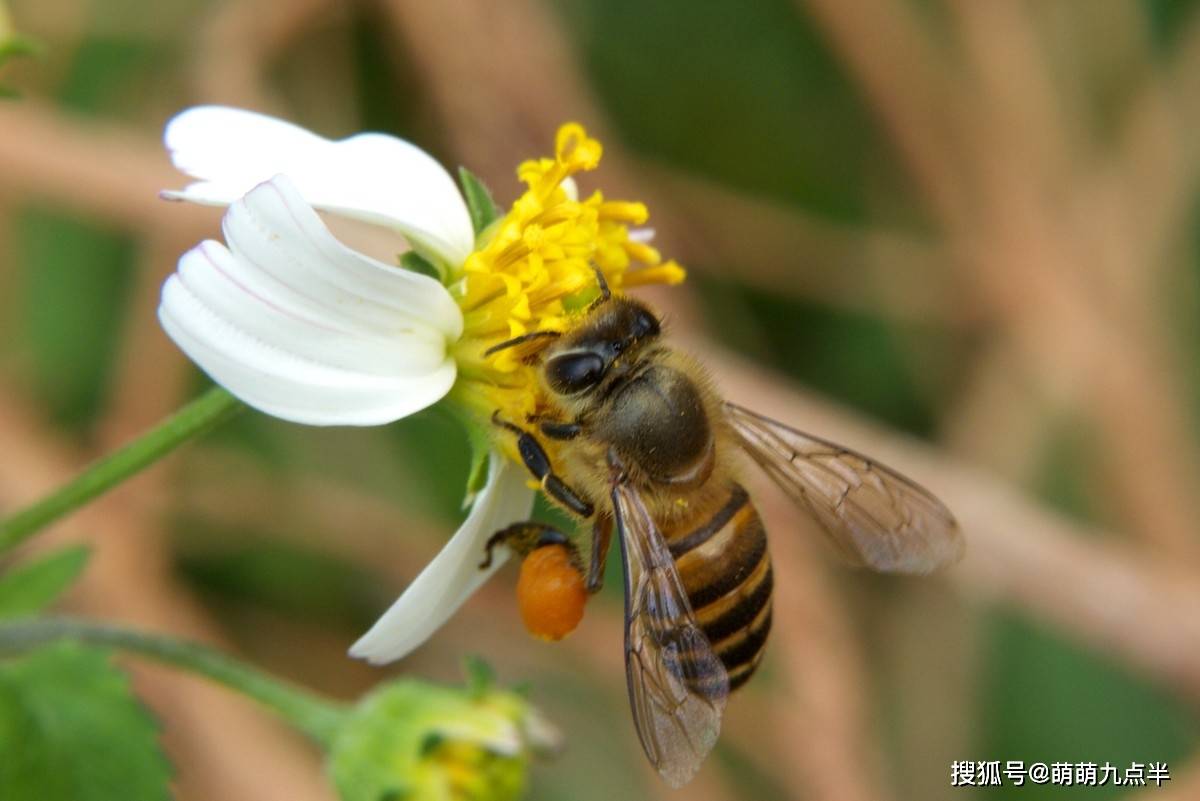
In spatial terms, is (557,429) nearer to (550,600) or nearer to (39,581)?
(550,600)

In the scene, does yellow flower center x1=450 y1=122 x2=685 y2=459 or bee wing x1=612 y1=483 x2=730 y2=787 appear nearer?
bee wing x1=612 y1=483 x2=730 y2=787

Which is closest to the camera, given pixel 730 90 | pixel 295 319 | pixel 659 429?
pixel 295 319

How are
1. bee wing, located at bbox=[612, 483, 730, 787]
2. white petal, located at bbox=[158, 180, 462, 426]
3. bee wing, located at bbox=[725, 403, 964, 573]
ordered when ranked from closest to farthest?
white petal, located at bbox=[158, 180, 462, 426], bee wing, located at bbox=[612, 483, 730, 787], bee wing, located at bbox=[725, 403, 964, 573]

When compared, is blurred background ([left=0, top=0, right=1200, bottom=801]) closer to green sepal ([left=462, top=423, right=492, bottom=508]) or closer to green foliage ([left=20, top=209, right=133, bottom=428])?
green foliage ([left=20, top=209, right=133, bottom=428])

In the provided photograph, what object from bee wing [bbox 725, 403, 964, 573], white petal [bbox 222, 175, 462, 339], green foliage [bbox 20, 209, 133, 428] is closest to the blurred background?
green foliage [bbox 20, 209, 133, 428]

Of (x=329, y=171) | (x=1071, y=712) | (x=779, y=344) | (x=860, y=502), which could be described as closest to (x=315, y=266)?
(x=329, y=171)

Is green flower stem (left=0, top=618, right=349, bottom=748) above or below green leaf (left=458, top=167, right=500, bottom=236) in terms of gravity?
below
